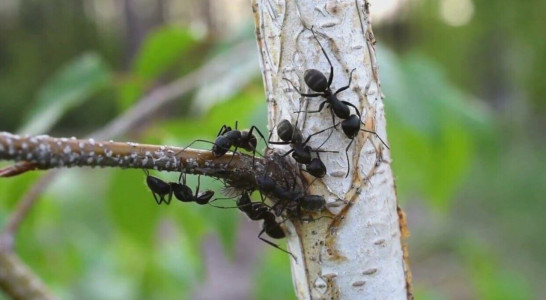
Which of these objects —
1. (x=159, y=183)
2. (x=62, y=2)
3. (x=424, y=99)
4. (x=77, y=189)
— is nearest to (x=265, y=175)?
(x=159, y=183)

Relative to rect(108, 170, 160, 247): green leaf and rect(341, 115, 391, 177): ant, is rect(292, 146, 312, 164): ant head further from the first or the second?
rect(108, 170, 160, 247): green leaf

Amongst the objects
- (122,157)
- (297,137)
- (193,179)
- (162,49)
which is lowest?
(122,157)

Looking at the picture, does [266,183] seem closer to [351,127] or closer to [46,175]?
[351,127]

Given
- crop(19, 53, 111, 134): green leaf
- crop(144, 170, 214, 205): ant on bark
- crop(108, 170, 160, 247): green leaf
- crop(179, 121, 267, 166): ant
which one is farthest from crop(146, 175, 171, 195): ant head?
crop(19, 53, 111, 134): green leaf

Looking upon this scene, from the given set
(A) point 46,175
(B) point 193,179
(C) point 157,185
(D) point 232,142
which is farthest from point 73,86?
(D) point 232,142

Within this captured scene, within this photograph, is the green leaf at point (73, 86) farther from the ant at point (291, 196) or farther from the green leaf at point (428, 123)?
the ant at point (291, 196)

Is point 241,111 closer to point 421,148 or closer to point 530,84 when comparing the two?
point 421,148
